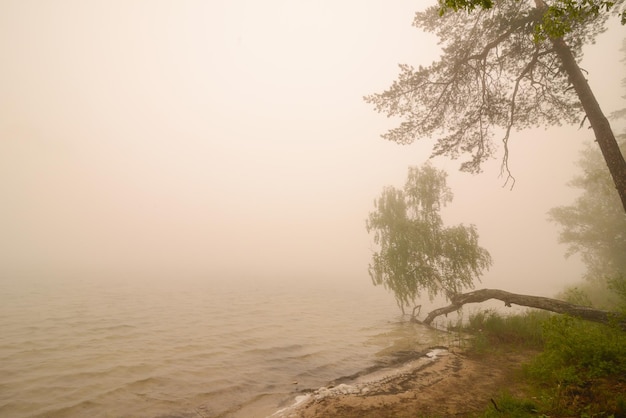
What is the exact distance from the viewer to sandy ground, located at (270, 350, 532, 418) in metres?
7.41

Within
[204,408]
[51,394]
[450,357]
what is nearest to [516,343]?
[450,357]

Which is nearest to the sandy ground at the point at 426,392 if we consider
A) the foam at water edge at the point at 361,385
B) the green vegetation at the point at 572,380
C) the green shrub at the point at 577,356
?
the foam at water edge at the point at 361,385

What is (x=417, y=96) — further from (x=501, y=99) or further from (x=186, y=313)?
(x=186, y=313)

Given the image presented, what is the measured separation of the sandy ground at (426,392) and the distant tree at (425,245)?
5624 mm

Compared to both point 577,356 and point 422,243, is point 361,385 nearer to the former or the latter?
point 577,356

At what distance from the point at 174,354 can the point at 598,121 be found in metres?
18.5

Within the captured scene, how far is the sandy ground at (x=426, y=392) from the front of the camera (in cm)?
741

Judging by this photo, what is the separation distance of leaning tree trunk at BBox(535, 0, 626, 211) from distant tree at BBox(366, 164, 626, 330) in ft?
27.0

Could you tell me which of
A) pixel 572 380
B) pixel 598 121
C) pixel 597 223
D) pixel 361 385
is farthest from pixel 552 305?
pixel 597 223

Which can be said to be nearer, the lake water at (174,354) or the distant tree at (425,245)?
the lake water at (174,354)

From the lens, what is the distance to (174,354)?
1382cm

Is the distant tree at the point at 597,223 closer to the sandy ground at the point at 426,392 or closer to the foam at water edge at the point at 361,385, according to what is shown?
the sandy ground at the point at 426,392

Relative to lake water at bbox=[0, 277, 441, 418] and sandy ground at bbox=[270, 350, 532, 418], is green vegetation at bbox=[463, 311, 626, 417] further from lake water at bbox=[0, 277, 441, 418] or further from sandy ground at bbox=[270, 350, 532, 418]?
lake water at bbox=[0, 277, 441, 418]

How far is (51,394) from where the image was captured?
31.1 ft
